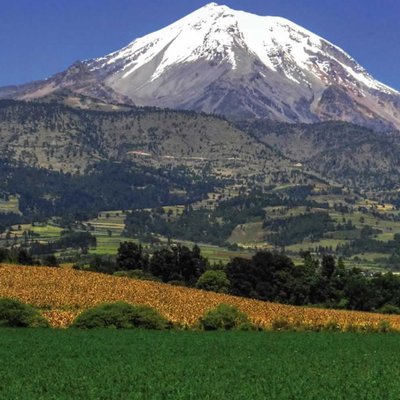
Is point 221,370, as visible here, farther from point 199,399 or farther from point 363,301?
point 363,301

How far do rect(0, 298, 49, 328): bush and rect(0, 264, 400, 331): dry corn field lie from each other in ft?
7.88

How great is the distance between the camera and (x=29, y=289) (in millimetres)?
110000

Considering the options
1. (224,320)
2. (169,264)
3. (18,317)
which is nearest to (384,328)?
(224,320)

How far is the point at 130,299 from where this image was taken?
109500 millimetres

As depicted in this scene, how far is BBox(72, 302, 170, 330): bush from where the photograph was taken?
8606 cm

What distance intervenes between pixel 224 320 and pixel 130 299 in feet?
69.7

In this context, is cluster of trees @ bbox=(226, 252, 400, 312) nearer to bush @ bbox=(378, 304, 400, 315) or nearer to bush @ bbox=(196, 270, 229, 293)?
bush @ bbox=(378, 304, 400, 315)

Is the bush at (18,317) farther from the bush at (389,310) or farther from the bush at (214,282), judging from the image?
the bush at (214,282)

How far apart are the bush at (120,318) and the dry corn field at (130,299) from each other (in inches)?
145

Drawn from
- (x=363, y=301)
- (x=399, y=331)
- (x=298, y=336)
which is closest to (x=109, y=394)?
(x=298, y=336)

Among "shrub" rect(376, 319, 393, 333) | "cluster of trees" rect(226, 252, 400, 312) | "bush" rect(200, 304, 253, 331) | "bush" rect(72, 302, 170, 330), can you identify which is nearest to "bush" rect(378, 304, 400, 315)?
"cluster of trees" rect(226, 252, 400, 312)

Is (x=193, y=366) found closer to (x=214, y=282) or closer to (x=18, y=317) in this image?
(x=18, y=317)

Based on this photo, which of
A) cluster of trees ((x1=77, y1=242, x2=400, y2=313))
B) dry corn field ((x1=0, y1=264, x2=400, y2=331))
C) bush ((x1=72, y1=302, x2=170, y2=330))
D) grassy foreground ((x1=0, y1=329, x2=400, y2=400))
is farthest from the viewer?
cluster of trees ((x1=77, y1=242, x2=400, y2=313))

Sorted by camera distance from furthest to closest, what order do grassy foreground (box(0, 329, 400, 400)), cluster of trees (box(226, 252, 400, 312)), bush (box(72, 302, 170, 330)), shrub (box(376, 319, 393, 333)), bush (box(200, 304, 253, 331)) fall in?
1. cluster of trees (box(226, 252, 400, 312))
2. shrub (box(376, 319, 393, 333))
3. bush (box(200, 304, 253, 331))
4. bush (box(72, 302, 170, 330))
5. grassy foreground (box(0, 329, 400, 400))
